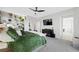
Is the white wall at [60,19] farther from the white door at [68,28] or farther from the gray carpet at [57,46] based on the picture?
the gray carpet at [57,46]

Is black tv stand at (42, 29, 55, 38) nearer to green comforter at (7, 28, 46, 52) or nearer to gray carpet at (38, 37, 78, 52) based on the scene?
gray carpet at (38, 37, 78, 52)

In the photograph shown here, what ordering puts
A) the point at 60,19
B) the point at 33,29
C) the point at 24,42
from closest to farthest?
the point at 24,42 < the point at 33,29 < the point at 60,19

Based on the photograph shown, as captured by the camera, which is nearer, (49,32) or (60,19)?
(49,32)

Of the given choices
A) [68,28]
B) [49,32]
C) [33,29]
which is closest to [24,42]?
[33,29]

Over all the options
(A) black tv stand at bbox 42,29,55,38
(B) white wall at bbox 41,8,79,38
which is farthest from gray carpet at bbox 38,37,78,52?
(B) white wall at bbox 41,8,79,38

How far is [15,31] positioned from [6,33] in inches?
9.4

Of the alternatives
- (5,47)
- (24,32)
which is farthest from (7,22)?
(5,47)

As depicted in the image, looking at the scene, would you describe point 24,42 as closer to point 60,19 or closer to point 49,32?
point 49,32

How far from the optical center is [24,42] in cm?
244

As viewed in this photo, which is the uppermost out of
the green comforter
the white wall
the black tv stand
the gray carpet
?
the white wall

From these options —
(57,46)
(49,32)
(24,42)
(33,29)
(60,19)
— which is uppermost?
(60,19)

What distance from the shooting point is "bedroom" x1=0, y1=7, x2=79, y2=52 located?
2.40 m

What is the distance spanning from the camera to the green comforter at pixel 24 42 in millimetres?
2287

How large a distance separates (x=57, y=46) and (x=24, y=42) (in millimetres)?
1149
